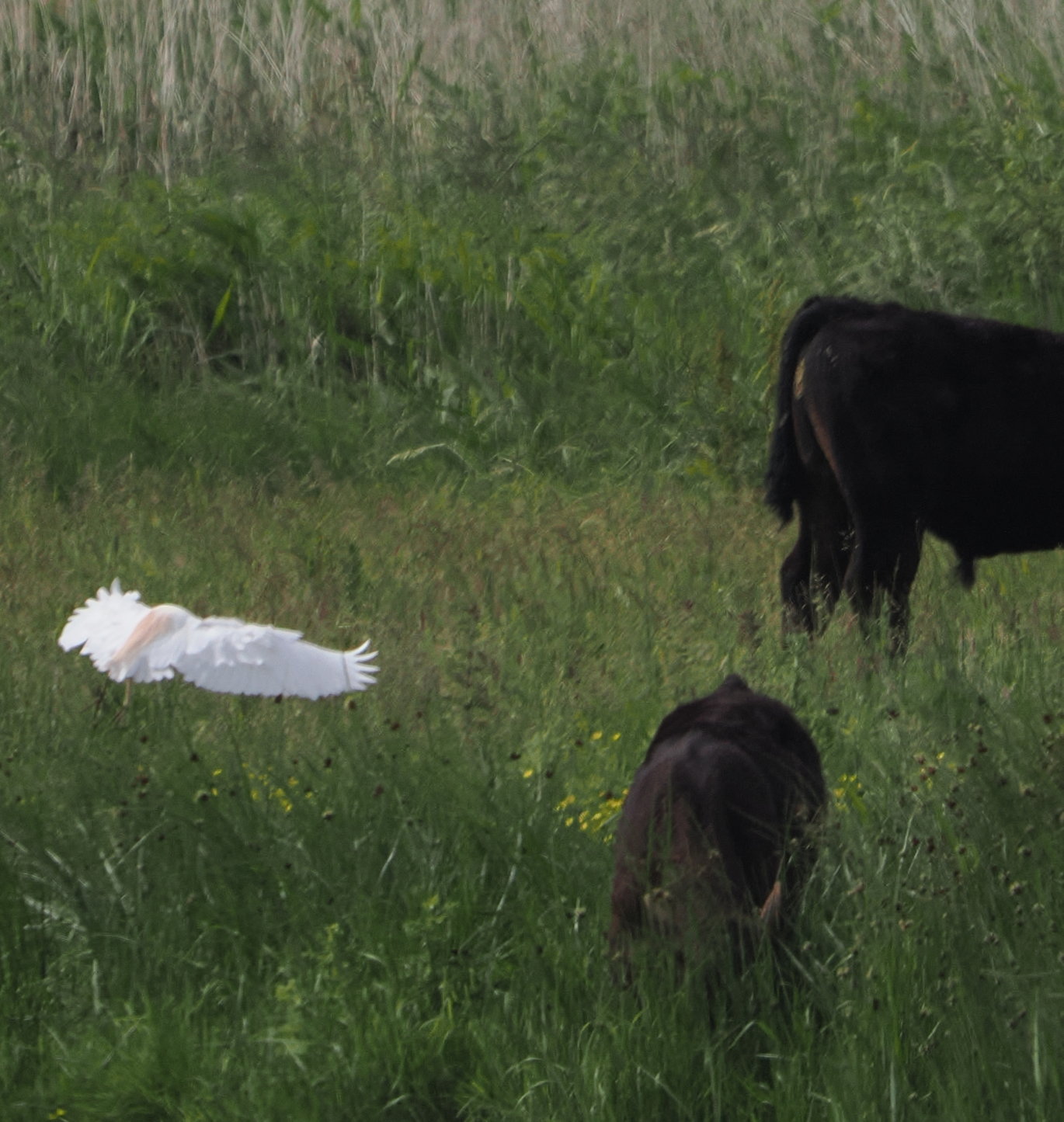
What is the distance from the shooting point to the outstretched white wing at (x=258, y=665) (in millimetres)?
3707

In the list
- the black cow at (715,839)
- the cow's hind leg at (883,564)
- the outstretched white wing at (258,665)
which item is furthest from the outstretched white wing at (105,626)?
the cow's hind leg at (883,564)

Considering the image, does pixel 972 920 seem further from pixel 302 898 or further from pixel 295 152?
pixel 295 152

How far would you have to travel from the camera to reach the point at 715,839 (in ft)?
9.77

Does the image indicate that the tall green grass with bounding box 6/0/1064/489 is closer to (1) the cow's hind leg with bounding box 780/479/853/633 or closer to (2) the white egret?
(1) the cow's hind leg with bounding box 780/479/853/633

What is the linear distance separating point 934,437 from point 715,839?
3021 mm

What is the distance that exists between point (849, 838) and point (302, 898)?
1053 mm

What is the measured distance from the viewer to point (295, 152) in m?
11.2

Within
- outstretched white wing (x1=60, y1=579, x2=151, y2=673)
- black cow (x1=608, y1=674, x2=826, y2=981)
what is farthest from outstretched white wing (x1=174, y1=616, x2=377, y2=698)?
black cow (x1=608, y1=674, x2=826, y2=981)

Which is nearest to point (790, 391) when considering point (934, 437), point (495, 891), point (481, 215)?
point (934, 437)

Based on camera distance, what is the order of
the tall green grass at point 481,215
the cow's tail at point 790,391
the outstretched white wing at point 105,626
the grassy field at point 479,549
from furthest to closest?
1. the tall green grass at point 481,215
2. the cow's tail at point 790,391
3. the outstretched white wing at point 105,626
4. the grassy field at point 479,549

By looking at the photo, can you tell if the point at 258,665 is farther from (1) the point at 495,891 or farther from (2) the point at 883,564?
(2) the point at 883,564

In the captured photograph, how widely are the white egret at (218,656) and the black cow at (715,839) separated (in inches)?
33.7

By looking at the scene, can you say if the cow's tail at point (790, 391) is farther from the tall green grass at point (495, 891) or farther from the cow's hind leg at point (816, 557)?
Answer: the tall green grass at point (495, 891)

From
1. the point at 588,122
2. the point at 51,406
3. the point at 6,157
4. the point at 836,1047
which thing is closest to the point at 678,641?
the point at 836,1047
